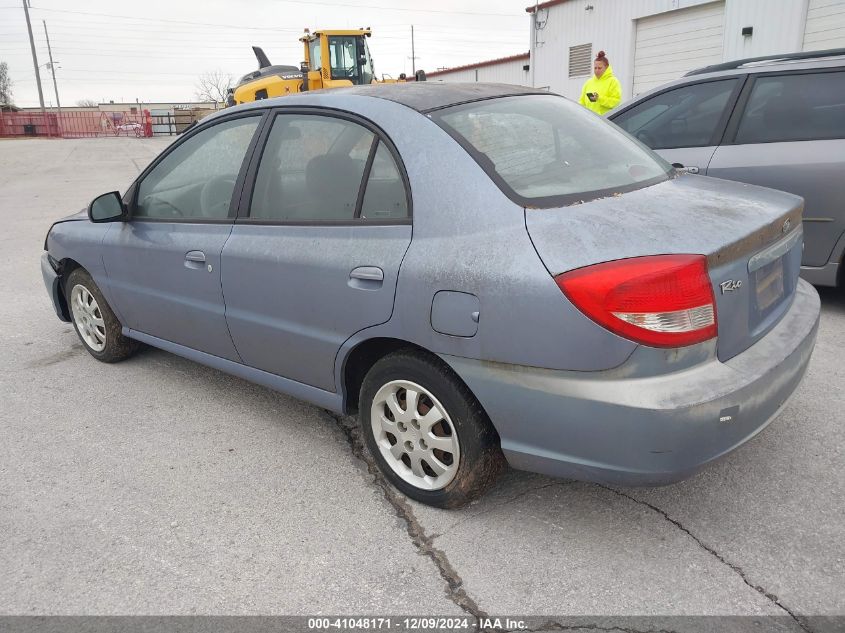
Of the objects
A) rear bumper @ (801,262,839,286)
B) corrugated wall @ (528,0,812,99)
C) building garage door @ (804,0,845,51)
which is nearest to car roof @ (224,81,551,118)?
rear bumper @ (801,262,839,286)

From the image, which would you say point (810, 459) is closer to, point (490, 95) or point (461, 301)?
point (461, 301)

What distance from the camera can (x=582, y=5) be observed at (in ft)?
61.9

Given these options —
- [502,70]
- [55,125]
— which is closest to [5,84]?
[55,125]

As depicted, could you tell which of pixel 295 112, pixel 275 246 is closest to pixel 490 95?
pixel 295 112

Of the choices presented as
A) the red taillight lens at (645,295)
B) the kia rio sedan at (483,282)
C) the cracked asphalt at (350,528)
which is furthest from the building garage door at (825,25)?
the red taillight lens at (645,295)

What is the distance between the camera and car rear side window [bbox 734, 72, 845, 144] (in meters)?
4.54

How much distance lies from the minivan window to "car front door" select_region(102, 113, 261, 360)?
0.19 meters

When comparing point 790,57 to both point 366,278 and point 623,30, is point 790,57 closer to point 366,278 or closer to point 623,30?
point 366,278

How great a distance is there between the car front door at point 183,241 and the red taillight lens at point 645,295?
189cm

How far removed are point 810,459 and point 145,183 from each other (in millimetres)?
3651

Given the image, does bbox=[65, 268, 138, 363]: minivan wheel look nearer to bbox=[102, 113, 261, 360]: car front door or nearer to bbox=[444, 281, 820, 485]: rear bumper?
bbox=[102, 113, 261, 360]: car front door

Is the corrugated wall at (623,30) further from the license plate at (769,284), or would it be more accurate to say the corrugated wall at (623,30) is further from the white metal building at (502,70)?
the license plate at (769,284)

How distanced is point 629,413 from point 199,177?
2.58 m

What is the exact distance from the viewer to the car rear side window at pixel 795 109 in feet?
14.9
